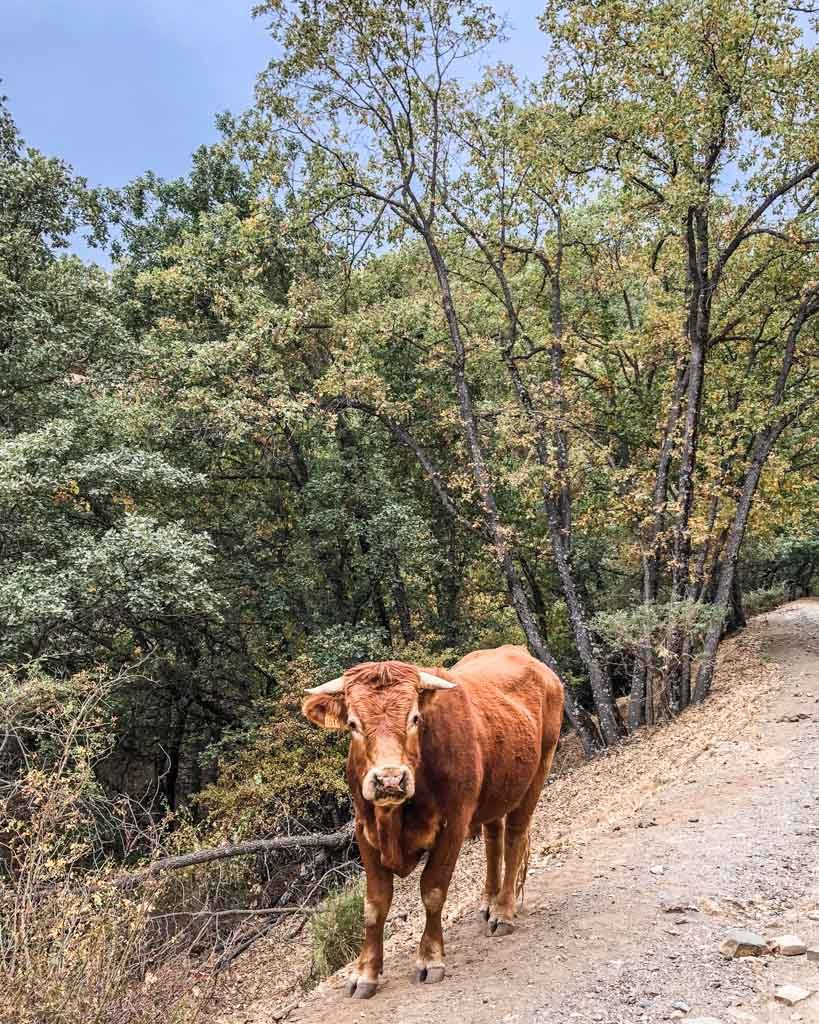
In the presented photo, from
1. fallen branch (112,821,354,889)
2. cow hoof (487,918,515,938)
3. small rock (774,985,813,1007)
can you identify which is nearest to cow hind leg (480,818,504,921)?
cow hoof (487,918,515,938)

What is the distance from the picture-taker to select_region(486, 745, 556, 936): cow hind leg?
5.17 m

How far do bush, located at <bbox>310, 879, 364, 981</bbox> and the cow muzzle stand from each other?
10.3 ft

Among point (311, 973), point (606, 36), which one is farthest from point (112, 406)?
point (606, 36)

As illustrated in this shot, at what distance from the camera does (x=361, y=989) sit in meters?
4.42

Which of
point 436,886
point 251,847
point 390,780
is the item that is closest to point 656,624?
point 251,847

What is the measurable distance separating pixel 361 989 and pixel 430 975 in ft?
1.38

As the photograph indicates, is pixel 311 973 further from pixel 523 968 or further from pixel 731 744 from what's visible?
pixel 731 744

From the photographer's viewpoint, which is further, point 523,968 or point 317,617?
point 317,617

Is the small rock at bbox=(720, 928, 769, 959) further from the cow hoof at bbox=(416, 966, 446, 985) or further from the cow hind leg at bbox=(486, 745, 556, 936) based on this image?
the cow hoof at bbox=(416, 966, 446, 985)

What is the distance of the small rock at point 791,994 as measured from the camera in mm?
3535

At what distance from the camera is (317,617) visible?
16375 mm

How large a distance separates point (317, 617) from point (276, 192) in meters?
9.34

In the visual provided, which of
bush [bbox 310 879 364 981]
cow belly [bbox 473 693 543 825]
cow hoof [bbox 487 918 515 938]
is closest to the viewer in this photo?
cow belly [bbox 473 693 543 825]

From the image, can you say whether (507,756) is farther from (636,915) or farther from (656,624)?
(656,624)
